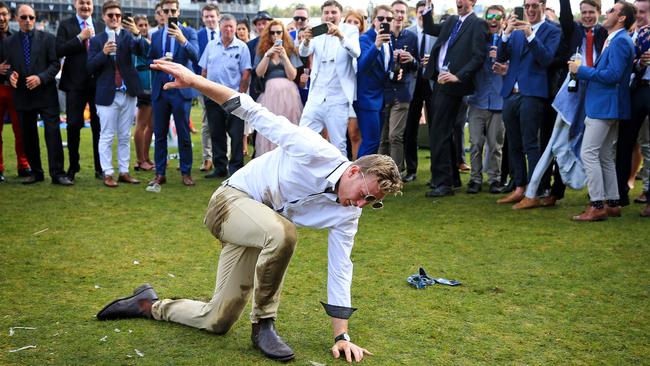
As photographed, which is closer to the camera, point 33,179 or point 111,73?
point 111,73

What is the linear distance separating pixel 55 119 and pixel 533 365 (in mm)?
6900

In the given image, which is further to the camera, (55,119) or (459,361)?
(55,119)

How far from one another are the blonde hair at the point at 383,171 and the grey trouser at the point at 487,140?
528 cm

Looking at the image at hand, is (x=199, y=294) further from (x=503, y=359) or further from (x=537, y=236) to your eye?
(x=537, y=236)

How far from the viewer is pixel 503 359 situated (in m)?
3.95

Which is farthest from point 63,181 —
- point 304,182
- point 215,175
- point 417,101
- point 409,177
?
point 304,182

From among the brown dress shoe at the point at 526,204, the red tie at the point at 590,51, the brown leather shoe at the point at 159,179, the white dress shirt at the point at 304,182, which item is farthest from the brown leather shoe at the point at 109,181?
the red tie at the point at 590,51

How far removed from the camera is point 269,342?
392 centimetres

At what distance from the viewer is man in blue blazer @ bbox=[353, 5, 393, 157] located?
8.23 m

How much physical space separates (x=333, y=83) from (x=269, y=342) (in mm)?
4522

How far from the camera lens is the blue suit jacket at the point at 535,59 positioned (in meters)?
7.55

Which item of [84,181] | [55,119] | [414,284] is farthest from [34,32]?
[414,284]

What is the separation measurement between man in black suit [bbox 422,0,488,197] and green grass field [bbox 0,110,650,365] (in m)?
0.52

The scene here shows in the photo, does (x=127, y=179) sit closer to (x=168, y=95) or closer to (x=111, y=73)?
(x=168, y=95)
